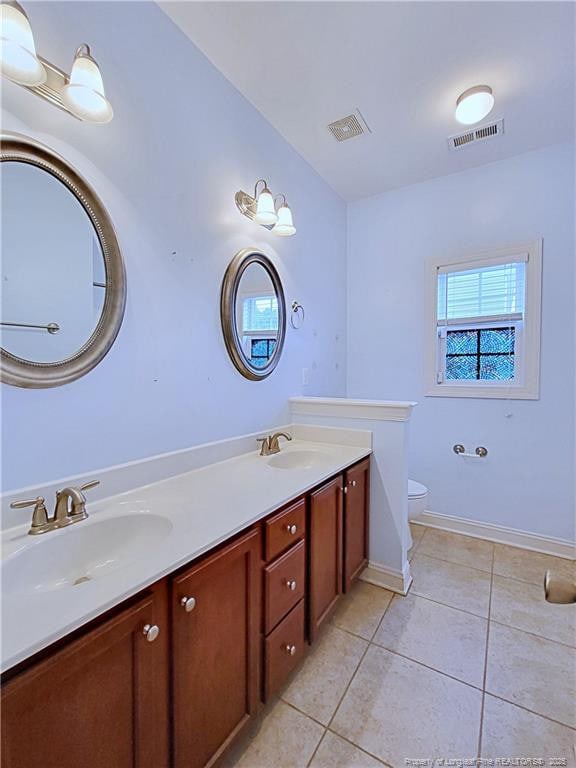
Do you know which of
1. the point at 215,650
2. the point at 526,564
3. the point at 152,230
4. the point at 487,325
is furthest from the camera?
the point at 487,325

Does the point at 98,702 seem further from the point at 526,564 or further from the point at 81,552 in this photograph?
the point at 526,564

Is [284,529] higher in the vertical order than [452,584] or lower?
higher

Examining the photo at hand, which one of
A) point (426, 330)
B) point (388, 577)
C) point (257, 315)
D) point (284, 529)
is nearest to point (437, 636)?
point (388, 577)

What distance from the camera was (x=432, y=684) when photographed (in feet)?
4.46

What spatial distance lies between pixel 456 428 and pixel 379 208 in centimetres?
197

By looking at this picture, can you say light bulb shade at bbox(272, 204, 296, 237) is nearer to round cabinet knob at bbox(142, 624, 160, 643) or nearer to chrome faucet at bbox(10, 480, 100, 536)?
chrome faucet at bbox(10, 480, 100, 536)

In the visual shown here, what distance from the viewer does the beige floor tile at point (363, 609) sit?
65.6 inches

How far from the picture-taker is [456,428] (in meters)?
2.60

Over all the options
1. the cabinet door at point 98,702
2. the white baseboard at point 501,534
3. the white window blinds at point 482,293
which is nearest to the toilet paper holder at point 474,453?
the white baseboard at point 501,534

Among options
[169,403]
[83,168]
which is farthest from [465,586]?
[83,168]

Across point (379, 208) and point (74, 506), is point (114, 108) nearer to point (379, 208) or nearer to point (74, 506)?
point (74, 506)

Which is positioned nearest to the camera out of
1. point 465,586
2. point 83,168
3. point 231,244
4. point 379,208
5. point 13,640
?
point 13,640

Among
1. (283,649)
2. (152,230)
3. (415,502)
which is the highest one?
(152,230)

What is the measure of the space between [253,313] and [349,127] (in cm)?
133
